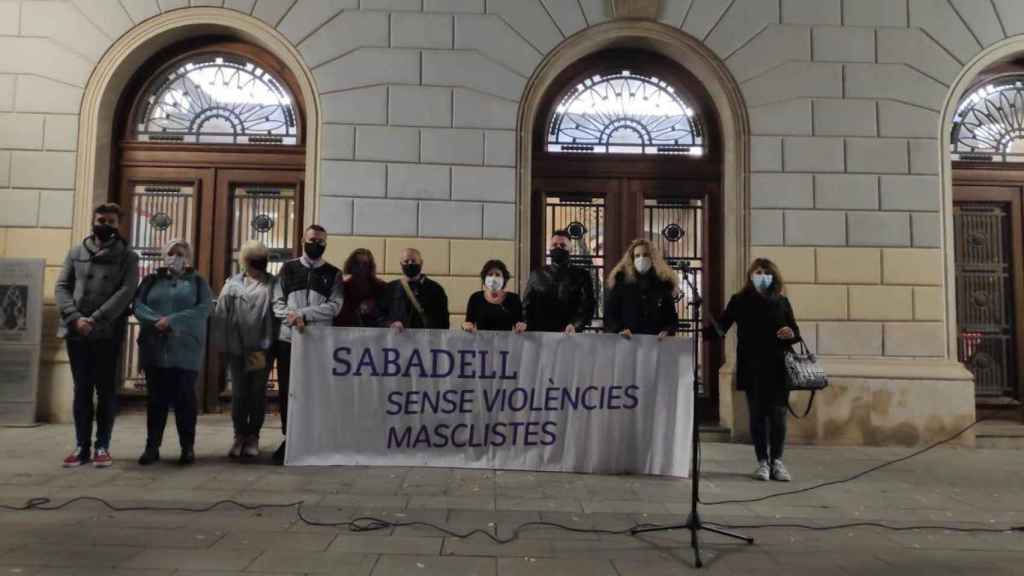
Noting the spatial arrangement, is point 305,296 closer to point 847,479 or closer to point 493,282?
point 493,282

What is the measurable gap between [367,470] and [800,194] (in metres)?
5.82

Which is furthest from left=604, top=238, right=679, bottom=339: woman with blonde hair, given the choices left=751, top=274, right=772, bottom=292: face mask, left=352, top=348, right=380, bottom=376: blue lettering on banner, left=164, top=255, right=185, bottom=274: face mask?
left=164, top=255, right=185, bottom=274: face mask

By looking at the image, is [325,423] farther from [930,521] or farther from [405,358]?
[930,521]

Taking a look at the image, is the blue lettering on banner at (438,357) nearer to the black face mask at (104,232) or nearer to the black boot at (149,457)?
the black boot at (149,457)

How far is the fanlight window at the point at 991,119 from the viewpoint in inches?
353

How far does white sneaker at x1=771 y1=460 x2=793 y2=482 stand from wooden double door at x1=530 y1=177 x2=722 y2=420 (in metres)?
2.61

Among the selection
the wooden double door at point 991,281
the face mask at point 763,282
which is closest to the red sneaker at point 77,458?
the face mask at point 763,282

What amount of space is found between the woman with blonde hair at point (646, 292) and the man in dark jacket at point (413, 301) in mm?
1628

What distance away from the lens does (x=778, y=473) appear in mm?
6070

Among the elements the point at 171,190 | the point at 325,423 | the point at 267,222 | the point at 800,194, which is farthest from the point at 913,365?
the point at 171,190

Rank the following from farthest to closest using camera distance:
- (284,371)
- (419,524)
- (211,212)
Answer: (211,212)
(284,371)
(419,524)

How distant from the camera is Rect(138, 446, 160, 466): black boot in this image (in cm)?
598

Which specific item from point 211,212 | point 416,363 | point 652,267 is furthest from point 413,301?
point 211,212

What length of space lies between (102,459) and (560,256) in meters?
4.21
